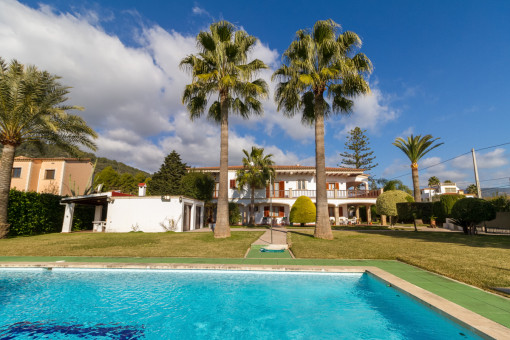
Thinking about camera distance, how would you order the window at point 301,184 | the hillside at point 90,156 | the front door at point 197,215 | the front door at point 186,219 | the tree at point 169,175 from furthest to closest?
the tree at point 169,175
the window at point 301,184
the front door at point 197,215
the front door at point 186,219
the hillside at point 90,156

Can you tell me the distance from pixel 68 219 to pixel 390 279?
75.4ft

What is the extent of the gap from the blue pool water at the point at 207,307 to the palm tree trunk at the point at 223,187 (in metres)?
7.11

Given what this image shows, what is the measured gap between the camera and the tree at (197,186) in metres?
28.2

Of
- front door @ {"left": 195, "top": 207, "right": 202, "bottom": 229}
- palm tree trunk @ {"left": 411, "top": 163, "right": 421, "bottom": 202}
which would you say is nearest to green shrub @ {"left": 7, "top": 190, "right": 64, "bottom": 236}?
front door @ {"left": 195, "top": 207, "right": 202, "bottom": 229}

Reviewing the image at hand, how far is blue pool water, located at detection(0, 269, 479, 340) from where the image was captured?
4.33 metres

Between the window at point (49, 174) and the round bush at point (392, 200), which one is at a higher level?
the window at point (49, 174)

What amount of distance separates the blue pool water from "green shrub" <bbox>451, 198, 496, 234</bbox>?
15830 millimetres

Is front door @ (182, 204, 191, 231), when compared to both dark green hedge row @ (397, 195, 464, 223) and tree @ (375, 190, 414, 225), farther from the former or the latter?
dark green hedge row @ (397, 195, 464, 223)

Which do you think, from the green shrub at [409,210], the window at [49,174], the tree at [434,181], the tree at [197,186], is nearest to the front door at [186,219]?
the tree at [197,186]

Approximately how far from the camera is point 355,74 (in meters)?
13.6

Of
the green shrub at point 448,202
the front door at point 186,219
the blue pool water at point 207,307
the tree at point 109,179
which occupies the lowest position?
the blue pool water at point 207,307

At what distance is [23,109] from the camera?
14.9 meters

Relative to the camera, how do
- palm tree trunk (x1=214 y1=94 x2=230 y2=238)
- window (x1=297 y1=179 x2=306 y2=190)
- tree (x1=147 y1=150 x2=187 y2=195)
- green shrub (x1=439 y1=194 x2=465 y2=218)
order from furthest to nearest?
tree (x1=147 y1=150 x2=187 y2=195) → window (x1=297 y1=179 x2=306 y2=190) → green shrub (x1=439 y1=194 x2=465 y2=218) → palm tree trunk (x1=214 y1=94 x2=230 y2=238)

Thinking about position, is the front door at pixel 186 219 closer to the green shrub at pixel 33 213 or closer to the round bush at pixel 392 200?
the green shrub at pixel 33 213
